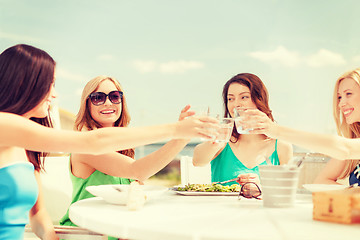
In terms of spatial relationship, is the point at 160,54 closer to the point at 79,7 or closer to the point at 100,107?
the point at 79,7

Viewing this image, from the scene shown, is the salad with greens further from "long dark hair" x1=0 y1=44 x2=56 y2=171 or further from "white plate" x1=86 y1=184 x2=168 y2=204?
"long dark hair" x1=0 y1=44 x2=56 y2=171

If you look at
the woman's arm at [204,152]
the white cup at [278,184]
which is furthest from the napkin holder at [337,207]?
the woman's arm at [204,152]

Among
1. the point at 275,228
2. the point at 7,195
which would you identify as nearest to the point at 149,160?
the point at 7,195

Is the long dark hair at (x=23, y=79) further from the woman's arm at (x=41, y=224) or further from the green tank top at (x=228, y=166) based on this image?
the green tank top at (x=228, y=166)

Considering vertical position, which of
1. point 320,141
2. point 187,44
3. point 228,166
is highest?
point 187,44

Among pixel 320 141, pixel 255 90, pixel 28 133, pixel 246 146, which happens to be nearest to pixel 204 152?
pixel 246 146

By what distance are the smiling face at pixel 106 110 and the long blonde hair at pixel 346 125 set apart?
1487 mm

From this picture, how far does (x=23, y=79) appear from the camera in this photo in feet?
5.28

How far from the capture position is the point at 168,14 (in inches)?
762

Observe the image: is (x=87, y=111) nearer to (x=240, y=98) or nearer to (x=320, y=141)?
(x=240, y=98)

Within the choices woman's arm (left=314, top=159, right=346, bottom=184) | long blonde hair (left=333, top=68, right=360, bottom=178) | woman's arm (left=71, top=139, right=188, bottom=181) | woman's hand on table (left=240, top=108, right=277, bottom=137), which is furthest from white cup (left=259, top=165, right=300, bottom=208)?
woman's arm (left=314, top=159, right=346, bottom=184)

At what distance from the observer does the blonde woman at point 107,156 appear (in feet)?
6.98

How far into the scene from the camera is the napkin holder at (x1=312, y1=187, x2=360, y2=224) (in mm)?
1215

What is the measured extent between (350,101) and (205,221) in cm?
170
